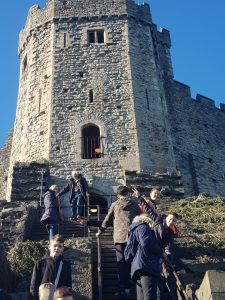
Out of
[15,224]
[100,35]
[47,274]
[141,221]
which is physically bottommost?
[47,274]

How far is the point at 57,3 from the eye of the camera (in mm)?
22609

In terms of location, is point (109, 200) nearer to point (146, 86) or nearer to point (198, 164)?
point (146, 86)

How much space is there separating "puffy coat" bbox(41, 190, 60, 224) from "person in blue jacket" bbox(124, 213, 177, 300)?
3161 mm

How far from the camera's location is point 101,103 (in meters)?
19.8

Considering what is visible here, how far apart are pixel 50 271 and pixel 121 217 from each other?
2.53 metres

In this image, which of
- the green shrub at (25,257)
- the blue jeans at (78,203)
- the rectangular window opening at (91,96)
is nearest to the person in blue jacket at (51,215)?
the green shrub at (25,257)

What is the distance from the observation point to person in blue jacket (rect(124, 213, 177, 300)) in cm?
669

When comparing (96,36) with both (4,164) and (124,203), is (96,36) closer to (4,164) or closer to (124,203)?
(4,164)

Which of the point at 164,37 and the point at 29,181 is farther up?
the point at 164,37

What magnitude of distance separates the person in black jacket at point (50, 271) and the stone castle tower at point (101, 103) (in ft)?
35.9

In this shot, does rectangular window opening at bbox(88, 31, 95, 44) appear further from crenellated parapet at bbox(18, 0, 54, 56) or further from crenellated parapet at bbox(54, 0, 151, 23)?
crenellated parapet at bbox(18, 0, 54, 56)

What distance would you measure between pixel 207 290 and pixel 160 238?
155 cm

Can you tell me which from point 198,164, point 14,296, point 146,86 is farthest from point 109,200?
point 14,296

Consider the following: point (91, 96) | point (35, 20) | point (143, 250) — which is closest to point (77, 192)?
point (143, 250)
